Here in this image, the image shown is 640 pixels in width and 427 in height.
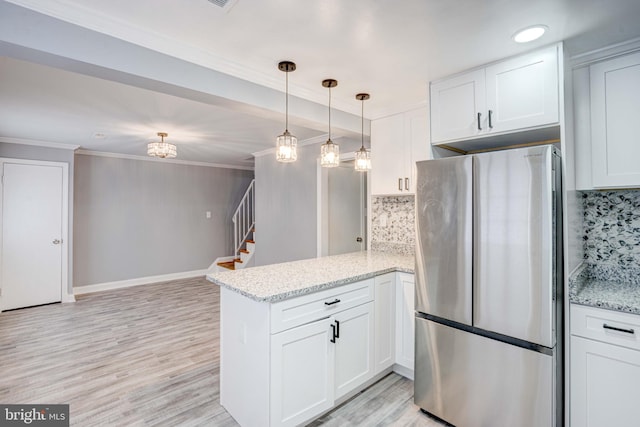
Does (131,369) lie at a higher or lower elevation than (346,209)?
lower

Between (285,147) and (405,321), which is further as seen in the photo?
(405,321)

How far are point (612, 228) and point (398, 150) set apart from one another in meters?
1.70

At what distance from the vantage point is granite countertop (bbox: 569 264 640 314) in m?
1.68

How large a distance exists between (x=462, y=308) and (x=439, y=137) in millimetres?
1261

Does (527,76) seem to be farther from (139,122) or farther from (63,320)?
(63,320)

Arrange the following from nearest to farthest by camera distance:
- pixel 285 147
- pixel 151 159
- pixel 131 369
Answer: pixel 285 147, pixel 131 369, pixel 151 159

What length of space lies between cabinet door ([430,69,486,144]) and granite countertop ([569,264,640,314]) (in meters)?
1.18

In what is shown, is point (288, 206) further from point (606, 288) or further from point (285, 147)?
point (606, 288)

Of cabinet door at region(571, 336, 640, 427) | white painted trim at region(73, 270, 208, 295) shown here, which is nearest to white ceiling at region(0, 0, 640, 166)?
cabinet door at region(571, 336, 640, 427)

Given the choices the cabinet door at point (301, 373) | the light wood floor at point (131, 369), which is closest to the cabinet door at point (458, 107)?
the cabinet door at point (301, 373)

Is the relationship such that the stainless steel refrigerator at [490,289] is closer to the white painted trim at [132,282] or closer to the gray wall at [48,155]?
the gray wall at [48,155]

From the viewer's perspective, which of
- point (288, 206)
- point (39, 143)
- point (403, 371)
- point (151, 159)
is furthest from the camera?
point (151, 159)

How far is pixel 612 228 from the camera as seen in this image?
216 centimetres

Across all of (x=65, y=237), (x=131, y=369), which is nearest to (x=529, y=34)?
(x=131, y=369)
